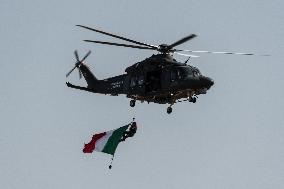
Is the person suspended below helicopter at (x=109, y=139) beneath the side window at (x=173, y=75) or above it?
beneath

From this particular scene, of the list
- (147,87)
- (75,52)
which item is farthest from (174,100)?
(75,52)

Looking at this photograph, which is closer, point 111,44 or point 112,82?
point 111,44

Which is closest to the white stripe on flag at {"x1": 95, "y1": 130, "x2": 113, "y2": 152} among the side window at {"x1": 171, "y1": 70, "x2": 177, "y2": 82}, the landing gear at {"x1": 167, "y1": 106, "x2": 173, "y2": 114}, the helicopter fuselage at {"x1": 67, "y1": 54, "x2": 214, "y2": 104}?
A: the helicopter fuselage at {"x1": 67, "y1": 54, "x2": 214, "y2": 104}

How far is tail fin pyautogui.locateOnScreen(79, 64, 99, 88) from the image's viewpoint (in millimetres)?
61997

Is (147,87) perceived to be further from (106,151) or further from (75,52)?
(75,52)

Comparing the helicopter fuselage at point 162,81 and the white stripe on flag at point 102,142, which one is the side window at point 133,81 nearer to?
the helicopter fuselage at point 162,81

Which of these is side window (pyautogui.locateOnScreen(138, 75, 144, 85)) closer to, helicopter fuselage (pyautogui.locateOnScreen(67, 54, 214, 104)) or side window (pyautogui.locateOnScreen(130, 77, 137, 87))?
helicopter fuselage (pyautogui.locateOnScreen(67, 54, 214, 104))

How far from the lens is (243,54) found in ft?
158

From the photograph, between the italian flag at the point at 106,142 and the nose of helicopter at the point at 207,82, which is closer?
the nose of helicopter at the point at 207,82

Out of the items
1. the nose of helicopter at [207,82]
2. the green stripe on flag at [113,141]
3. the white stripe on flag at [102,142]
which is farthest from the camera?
the white stripe on flag at [102,142]

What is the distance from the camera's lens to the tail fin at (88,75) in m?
62.0

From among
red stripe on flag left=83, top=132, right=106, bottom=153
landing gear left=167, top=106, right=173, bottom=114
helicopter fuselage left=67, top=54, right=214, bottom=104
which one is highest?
helicopter fuselage left=67, top=54, right=214, bottom=104

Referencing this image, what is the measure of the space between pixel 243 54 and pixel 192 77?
15.8 ft

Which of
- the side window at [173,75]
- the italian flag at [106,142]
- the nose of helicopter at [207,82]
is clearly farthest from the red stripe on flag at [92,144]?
the nose of helicopter at [207,82]
